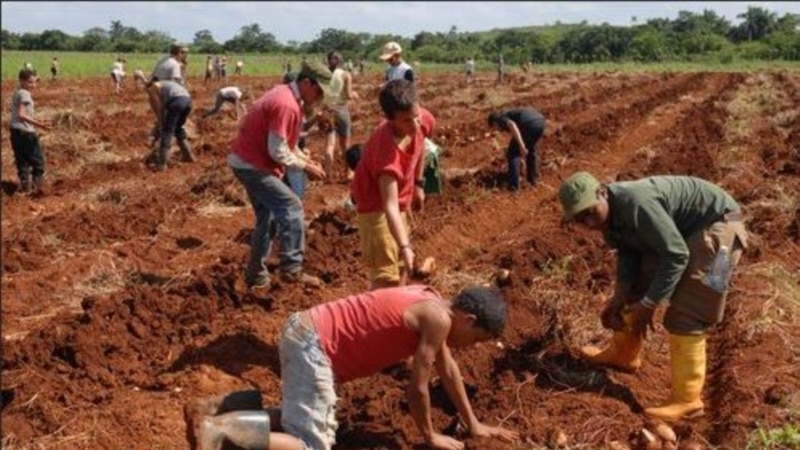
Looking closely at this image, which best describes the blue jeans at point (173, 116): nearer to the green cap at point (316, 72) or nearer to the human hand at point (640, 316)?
the green cap at point (316, 72)

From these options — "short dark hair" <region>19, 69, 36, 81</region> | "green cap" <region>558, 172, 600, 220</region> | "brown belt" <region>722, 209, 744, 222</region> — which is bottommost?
"brown belt" <region>722, 209, 744, 222</region>

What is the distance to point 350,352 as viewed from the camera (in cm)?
405

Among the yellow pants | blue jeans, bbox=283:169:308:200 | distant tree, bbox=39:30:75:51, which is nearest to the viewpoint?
the yellow pants

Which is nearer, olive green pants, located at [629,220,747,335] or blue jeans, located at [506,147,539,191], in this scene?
olive green pants, located at [629,220,747,335]

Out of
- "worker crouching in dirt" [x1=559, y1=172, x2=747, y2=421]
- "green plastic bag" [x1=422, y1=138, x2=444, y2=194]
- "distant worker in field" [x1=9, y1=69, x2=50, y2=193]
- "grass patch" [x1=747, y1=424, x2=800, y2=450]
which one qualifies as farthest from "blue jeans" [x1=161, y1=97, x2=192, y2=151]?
"grass patch" [x1=747, y1=424, x2=800, y2=450]

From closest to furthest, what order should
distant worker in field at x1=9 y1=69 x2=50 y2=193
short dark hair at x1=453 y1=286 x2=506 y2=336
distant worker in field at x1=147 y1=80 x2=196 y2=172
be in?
short dark hair at x1=453 y1=286 x2=506 y2=336, distant worker in field at x1=9 y1=69 x2=50 y2=193, distant worker in field at x1=147 y1=80 x2=196 y2=172

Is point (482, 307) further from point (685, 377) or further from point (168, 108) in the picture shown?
point (168, 108)

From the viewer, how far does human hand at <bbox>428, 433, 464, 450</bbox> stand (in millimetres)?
4152

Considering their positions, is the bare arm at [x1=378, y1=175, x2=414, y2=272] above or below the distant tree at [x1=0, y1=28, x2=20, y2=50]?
below

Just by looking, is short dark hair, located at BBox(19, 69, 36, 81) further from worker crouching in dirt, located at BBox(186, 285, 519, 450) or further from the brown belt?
the brown belt

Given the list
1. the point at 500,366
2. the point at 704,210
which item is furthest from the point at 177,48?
the point at 704,210

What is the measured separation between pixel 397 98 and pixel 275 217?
82.1 inches

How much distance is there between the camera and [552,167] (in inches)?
501

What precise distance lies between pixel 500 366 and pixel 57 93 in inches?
1022
